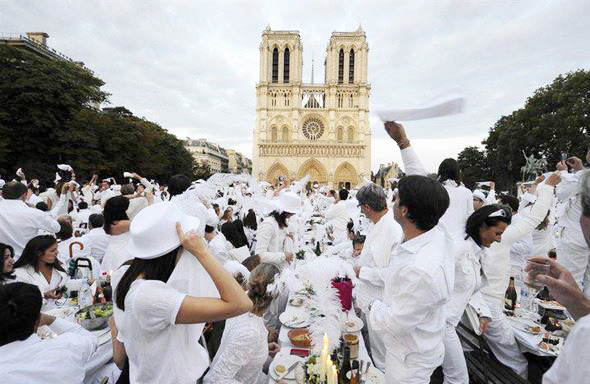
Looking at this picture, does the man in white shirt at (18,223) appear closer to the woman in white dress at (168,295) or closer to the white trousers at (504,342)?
the woman in white dress at (168,295)

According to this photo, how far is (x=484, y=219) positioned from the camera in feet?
9.66

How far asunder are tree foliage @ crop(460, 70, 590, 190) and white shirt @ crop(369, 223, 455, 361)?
22.5 m

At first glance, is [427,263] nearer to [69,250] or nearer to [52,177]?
[69,250]

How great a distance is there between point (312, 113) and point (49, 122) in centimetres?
3280

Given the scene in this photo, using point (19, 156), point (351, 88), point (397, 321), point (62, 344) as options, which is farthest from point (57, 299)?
point (351, 88)

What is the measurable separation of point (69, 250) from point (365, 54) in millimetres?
46838

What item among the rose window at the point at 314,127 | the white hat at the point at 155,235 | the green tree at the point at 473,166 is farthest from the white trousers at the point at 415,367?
the rose window at the point at 314,127

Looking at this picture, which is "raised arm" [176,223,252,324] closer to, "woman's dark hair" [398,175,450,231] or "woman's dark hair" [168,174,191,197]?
"woman's dark hair" [398,175,450,231]

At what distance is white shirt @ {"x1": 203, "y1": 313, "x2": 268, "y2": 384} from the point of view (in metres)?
2.06

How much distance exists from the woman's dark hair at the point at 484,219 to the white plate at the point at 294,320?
184 centimetres

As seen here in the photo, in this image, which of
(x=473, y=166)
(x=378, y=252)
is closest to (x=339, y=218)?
(x=378, y=252)

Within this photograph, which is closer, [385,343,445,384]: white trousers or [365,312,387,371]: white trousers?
[385,343,445,384]: white trousers

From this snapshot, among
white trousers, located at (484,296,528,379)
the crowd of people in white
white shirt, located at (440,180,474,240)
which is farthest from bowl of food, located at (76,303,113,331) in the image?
white trousers, located at (484,296,528,379)

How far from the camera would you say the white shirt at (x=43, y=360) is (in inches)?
63.4
